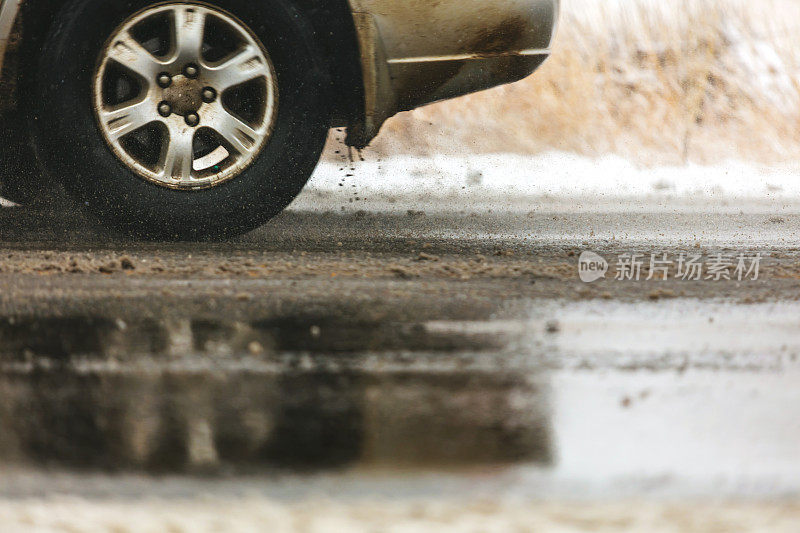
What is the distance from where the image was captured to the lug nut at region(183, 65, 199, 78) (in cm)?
404

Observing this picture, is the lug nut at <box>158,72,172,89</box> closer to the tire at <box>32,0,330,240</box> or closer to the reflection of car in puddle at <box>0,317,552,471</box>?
the tire at <box>32,0,330,240</box>

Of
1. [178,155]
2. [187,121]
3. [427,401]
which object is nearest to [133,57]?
[187,121]

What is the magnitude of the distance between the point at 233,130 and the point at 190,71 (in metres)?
0.30

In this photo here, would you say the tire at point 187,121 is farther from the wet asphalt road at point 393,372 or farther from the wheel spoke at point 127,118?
the wet asphalt road at point 393,372

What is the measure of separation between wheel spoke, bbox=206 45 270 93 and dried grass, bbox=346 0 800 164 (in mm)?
11176

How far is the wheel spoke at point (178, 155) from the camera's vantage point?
13.3 ft

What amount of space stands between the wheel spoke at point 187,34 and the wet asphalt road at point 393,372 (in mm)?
807

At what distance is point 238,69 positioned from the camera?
4090mm

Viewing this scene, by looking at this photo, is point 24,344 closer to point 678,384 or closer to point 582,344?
point 582,344

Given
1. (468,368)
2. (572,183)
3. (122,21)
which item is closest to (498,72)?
(122,21)

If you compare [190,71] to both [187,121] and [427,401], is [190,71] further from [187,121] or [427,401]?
[427,401]

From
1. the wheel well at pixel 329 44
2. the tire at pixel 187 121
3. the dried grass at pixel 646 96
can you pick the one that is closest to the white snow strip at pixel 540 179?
the wheel well at pixel 329 44

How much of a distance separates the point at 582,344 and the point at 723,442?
773 millimetres

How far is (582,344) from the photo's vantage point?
2611 millimetres
